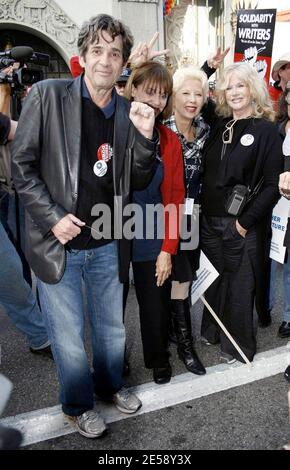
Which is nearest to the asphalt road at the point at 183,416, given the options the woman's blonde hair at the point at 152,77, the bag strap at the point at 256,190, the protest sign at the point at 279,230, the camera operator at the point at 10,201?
the protest sign at the point at 279,230

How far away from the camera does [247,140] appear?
2648 millimetres

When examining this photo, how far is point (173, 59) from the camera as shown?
11609mm

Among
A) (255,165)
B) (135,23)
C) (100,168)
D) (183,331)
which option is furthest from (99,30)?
(135,23)

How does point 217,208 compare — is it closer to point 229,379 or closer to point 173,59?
point 229,379

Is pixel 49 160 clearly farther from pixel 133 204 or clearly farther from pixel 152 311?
pixel 152 311

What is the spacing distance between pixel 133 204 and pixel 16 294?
3.50 feet

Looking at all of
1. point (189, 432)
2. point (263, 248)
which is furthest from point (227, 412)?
point (263, 248)

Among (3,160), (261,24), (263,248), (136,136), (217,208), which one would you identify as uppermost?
(261,24)

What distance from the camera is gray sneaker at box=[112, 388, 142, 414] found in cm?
235

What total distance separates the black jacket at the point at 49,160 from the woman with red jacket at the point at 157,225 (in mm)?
419

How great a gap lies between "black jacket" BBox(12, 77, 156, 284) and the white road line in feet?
2.75

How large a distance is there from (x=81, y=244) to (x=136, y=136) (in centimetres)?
57

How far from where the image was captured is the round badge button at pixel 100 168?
2006mm

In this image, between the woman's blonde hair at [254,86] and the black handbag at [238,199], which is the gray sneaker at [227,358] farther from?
the woman's blonde hair at [254,86]
